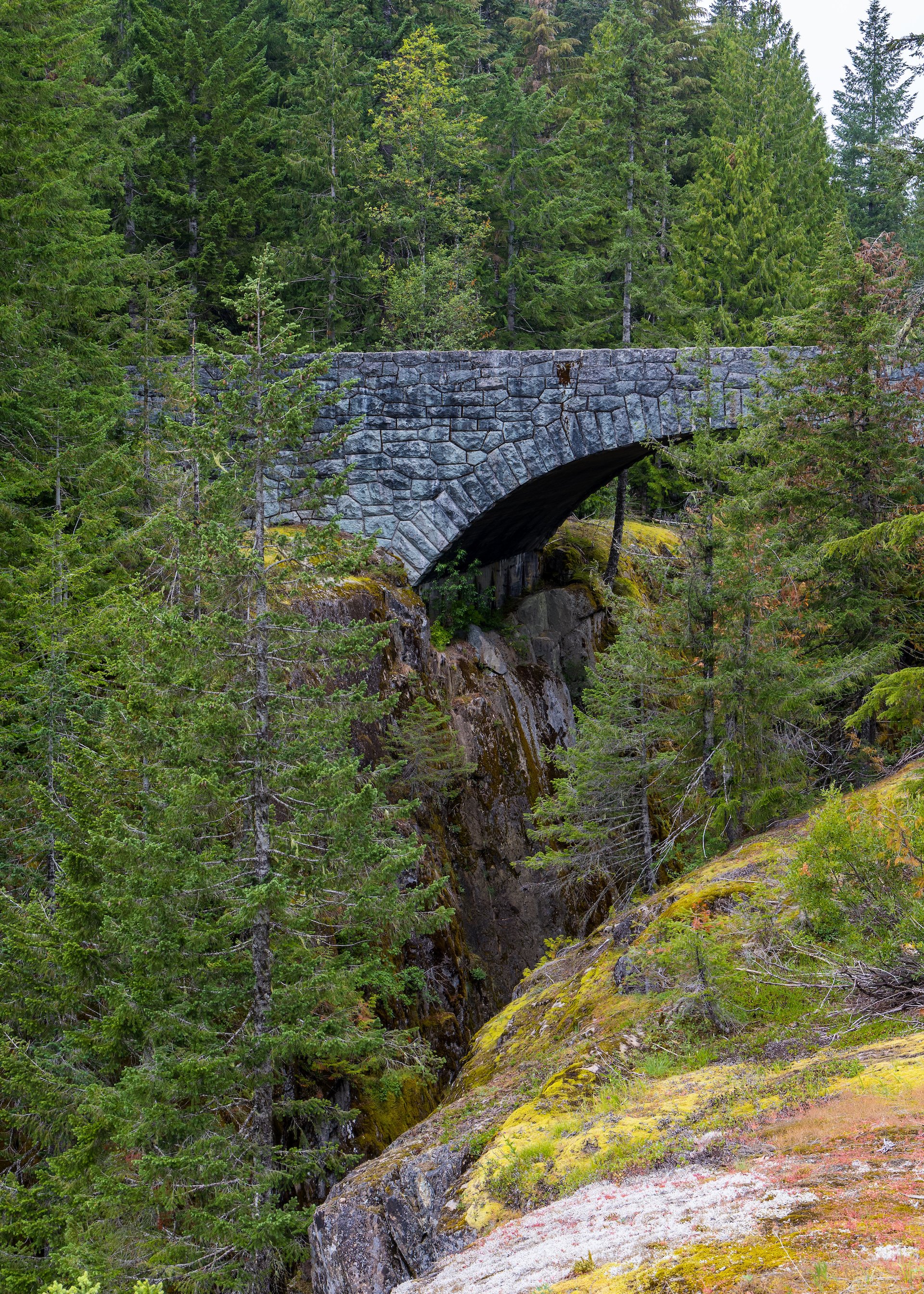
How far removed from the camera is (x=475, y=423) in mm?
12938

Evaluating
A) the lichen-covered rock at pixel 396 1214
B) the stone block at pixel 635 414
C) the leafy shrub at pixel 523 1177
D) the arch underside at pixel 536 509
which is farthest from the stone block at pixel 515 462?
the leafy shrub at pixel 523 1177

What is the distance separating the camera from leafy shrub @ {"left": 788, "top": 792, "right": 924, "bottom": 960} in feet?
15.9

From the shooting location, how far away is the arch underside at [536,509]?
13.4m

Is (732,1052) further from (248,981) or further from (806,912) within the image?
(248,981)

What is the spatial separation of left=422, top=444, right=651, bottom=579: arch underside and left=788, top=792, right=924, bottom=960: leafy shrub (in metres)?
8.52

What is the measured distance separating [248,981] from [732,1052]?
3.51 metres

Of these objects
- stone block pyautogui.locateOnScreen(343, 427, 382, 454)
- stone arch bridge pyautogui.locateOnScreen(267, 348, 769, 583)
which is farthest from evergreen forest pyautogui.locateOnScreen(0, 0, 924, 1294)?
stone block pyautogui.locateOnScreen(343, 427, 382, 454)

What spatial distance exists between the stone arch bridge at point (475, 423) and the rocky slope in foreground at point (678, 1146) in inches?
253

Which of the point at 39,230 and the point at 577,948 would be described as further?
the point at 39,230

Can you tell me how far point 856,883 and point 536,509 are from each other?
439 inches

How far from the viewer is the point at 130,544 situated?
1031cm

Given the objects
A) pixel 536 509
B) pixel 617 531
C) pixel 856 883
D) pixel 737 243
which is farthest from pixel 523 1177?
pixel 737 243

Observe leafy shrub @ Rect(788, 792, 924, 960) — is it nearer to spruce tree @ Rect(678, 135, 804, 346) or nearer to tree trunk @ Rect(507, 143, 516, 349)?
tree trunk @ Rect(507, 143, 516, 349)

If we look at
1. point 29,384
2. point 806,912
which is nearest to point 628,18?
point 29,384
